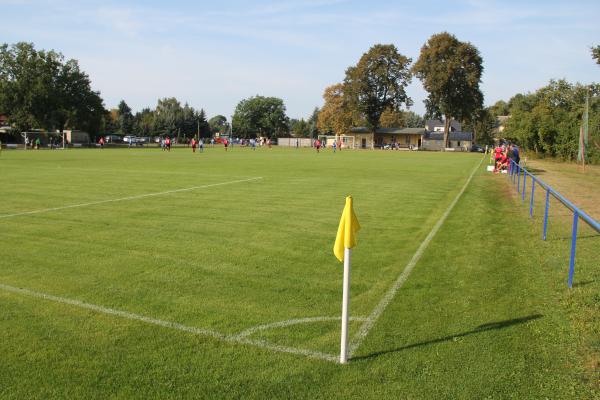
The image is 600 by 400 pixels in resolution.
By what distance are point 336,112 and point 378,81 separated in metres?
13.3

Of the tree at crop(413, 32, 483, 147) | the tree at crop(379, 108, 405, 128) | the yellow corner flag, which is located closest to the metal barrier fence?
the yellow corner flag

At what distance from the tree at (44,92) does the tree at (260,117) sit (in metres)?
51.7

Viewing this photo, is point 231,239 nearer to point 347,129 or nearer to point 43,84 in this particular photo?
point 43,84

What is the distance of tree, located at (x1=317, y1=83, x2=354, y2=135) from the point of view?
103438 millimetres

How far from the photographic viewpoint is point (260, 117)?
433 feet

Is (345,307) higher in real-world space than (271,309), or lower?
higher

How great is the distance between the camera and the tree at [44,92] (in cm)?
7356

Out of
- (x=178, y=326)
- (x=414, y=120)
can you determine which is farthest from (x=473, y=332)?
(x=414, y=120)

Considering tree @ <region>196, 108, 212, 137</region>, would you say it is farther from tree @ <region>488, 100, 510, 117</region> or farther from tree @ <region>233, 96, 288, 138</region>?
tree @ <region>488, 100, 510, 117</region>

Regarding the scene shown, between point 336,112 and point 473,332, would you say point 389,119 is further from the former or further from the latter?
point 473,332

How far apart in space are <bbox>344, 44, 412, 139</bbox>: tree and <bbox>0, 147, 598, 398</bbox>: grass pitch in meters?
87.0

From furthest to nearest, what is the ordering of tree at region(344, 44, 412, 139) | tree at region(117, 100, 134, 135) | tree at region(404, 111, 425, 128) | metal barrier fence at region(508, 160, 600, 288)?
tree at region(404, 111, 425, 128) → tree at region(117, 100, 134, 135) → tree at region(344, 44, 412, 139) → metal barrier fence at region(508, 160, 600, 288)

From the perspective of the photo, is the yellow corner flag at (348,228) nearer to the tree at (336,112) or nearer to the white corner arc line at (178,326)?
the white corner arc line at (178,326)

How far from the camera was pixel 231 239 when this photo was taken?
9305 millimetres
